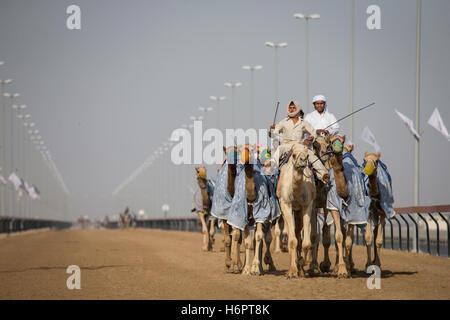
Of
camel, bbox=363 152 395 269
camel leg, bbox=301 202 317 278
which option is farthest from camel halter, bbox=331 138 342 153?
camel leg, bbox=301 202 317 278

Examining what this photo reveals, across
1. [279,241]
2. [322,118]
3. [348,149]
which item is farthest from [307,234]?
[279,241]

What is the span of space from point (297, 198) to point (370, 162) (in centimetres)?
159

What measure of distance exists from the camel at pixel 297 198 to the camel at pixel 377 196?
121 cm

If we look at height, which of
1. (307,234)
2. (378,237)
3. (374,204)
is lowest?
(378,237)

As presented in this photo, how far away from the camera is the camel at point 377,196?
1752cm

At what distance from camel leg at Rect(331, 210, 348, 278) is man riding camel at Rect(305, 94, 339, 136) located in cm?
233

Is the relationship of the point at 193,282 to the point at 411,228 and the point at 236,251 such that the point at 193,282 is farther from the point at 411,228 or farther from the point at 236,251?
the point at 411,228

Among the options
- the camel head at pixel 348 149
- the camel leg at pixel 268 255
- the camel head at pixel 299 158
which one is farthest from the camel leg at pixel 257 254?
the camel head at pixel 348 149

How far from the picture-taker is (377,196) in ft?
58.9

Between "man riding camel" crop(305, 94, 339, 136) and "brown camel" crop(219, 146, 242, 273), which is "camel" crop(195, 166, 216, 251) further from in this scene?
"man riding camel" crop(305, 94, 339, 136)

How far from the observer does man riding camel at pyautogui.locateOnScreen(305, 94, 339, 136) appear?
752 inches

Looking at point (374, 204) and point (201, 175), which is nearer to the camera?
point (374, 204)

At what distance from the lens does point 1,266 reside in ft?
69.2
